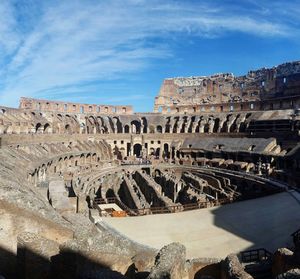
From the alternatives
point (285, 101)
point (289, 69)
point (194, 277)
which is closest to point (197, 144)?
point (285, 101)

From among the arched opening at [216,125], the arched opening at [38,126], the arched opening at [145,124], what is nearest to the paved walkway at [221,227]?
the arched opening at [216,125]

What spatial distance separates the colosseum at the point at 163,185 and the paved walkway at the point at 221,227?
6 cm

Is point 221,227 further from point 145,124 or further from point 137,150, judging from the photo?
point 145,124

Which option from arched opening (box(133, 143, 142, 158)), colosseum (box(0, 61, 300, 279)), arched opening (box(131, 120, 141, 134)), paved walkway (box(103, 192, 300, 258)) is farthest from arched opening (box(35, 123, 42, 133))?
paved walkway (box(103, 192, 300, 258))

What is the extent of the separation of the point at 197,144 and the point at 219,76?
19325mm

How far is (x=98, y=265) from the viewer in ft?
26.5

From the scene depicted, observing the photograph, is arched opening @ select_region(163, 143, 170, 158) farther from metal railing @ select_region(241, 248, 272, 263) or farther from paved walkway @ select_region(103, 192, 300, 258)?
metal railing @ select_region(241, 248, 272, 263)

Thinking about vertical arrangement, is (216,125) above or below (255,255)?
above

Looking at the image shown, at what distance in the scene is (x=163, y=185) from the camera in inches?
1265

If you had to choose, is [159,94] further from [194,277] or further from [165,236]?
[194,277]

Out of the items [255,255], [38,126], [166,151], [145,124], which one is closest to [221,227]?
[255,255]

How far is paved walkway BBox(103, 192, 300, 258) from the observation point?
14.2 metres

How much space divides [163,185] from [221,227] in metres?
15.5

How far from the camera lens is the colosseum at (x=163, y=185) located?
Answer: 868cm
